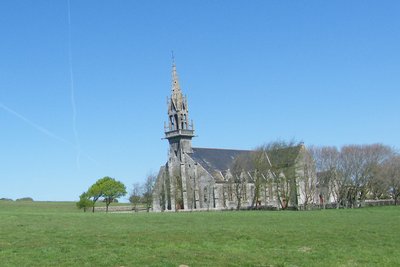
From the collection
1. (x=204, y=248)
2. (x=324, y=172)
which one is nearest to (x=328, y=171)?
(x=324, y=172)

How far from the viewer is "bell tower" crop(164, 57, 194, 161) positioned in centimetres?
12581

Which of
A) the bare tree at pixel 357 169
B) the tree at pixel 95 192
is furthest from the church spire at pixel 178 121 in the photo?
the bare tree at pixel 357 169

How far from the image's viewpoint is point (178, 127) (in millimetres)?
126500

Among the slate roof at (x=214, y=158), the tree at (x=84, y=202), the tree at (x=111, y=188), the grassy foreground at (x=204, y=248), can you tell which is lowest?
the grassy foreground at (x=204, y=248)

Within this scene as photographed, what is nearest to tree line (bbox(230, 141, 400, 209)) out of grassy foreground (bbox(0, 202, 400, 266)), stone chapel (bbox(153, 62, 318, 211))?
stone chapel (bbox(153, 62, 318, 211))

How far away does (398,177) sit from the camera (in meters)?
96.4

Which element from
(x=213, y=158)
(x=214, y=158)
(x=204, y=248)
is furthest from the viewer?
(x=214, y=158)

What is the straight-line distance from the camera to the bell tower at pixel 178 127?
126 meters

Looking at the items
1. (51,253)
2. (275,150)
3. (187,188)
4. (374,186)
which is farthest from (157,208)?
(51,253)

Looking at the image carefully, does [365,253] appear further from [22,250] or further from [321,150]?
[321,150]

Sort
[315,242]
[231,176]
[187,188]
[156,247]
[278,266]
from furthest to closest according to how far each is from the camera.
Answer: [187,188]
[231,176]
[315,242]
[156,247]
[278,266]

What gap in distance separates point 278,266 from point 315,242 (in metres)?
6.90

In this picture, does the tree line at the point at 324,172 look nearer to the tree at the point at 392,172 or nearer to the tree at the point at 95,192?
the tree at the point at 392,172

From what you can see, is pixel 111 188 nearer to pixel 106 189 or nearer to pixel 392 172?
pixel 106 189
